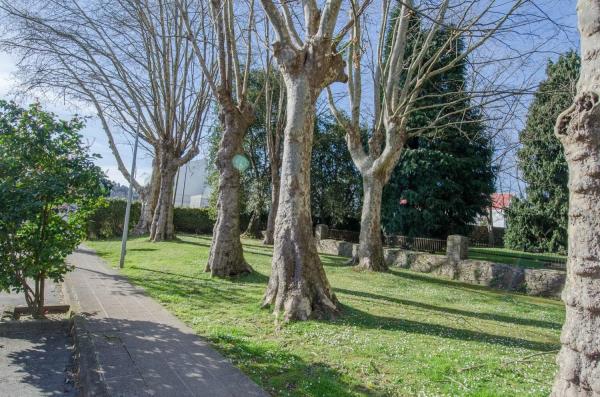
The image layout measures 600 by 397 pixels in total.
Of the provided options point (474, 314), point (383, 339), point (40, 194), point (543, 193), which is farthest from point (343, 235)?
point (40, 194)

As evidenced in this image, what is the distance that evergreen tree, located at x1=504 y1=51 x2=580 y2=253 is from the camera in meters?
24.1

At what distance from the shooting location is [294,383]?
419cm

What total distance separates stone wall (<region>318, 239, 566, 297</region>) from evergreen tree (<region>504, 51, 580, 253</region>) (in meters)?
12.1

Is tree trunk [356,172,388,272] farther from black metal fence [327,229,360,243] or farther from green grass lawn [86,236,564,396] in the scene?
black metal fence [327,229,360,243]

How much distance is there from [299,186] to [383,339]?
2924mm

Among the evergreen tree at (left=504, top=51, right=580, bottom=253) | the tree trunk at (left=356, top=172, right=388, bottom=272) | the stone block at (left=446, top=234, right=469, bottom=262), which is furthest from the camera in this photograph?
the evergreen tree at (left=504, top=51, right=580, bottom=253)

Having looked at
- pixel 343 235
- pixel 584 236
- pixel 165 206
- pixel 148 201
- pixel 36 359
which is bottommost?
pixel 36 359

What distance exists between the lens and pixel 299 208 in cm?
730

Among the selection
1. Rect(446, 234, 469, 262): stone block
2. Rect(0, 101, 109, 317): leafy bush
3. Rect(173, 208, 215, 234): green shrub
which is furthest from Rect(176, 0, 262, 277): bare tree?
Rect(173, 208, 215, 234): green shrub

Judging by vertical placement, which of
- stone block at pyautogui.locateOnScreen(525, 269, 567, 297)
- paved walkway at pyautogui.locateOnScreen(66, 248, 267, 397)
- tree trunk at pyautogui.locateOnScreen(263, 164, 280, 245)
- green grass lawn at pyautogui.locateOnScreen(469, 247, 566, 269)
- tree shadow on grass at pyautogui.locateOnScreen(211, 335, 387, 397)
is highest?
tree trunk at pyautogui.locateOnScreen(263, 164, 280, 245)

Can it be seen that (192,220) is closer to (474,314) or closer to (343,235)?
(343,235)

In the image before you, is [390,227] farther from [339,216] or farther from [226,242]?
[226,242]

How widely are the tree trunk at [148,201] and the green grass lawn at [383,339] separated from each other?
17019 mm

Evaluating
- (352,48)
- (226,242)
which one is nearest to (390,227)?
(352,48)
